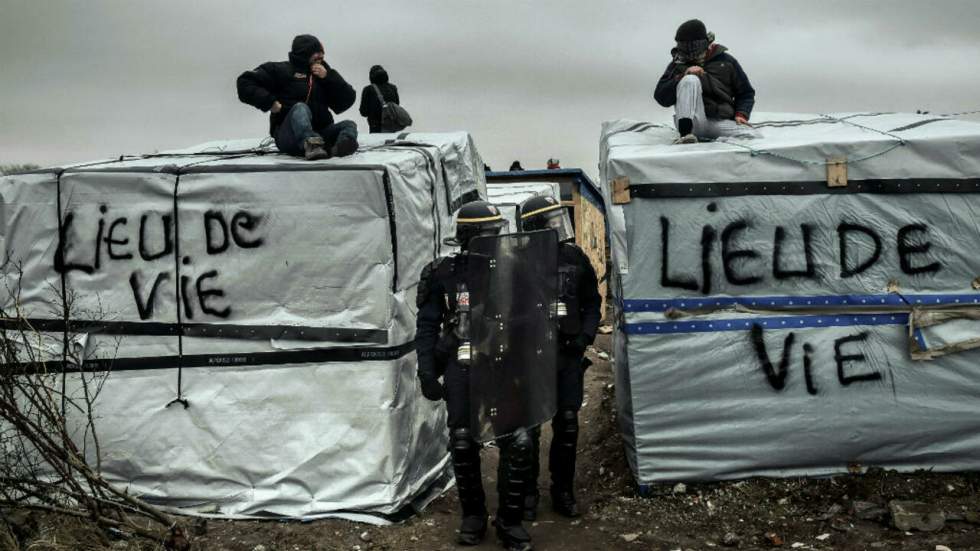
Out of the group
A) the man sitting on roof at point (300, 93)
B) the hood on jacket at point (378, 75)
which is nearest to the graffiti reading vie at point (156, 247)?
the man sitting on roof at point (300, 93)

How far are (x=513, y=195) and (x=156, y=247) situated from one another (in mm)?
7513

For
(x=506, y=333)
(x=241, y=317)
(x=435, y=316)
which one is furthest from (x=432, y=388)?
(x=241, y=317)

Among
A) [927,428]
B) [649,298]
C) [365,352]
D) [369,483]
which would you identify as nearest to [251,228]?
[365,352]

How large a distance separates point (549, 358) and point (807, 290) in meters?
1.79

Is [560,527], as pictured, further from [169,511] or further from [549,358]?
[169,511]

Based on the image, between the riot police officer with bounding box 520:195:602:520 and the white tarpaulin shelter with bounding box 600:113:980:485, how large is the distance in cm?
31

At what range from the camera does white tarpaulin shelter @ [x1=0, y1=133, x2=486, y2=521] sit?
20.2 feet

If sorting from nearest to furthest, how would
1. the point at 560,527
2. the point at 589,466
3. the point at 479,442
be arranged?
the point at 479,442 < the point at 560,527 < the point at 589,466

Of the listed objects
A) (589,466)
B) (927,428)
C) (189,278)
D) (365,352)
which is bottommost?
(589,466)

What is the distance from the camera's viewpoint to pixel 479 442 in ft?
17.7

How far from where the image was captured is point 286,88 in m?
7.01

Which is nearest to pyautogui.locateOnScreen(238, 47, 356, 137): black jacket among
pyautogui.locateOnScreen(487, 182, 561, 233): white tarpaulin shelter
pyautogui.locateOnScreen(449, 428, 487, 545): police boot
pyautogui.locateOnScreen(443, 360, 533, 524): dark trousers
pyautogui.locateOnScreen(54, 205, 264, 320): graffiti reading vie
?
pyautogui.locateOnScreen(54, 205, 264, 320): graffiti reading vie

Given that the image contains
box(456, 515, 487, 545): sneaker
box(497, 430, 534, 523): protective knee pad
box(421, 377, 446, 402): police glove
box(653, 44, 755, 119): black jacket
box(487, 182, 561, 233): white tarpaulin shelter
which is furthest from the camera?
box(487, 182, 561, 233): white tarpaulin shelter

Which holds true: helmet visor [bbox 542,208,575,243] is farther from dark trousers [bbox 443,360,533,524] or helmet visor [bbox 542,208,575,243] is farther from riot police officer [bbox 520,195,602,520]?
dark trousers [bbox 443,360,533,524]
